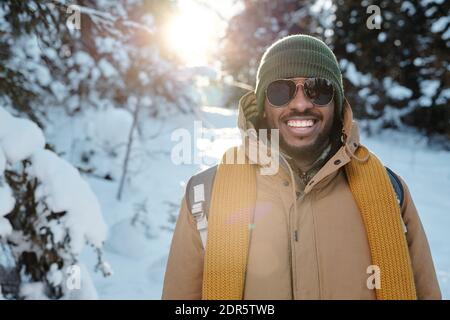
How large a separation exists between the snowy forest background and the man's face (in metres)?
1.66

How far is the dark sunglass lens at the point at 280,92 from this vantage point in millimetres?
2314

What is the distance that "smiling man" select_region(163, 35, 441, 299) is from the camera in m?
1.95

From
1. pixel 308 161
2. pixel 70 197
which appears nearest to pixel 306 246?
pixel 308 161

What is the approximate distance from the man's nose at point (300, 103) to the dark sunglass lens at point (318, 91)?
0.10ft

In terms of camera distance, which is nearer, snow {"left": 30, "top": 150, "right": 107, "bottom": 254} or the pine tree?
snow {"left": 30, "top": 150, "right": 107, "bottom": 254}

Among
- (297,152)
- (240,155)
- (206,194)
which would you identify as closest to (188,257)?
(206,194)

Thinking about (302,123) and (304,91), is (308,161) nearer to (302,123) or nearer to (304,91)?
(302,123)

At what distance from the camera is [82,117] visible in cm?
880

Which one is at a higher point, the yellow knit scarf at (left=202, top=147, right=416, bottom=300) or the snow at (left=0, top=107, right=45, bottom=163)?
the snow at (left=0, top=107, right=45, bottom=163)

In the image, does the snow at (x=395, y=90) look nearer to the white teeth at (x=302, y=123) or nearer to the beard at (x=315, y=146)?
the beard at (x=315, y=146)

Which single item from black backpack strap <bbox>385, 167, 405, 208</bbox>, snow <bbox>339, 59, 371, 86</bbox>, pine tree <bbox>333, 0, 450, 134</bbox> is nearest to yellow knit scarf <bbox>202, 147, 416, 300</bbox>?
black backpack strap <bbox>385, 167, 405, 208</bbox>

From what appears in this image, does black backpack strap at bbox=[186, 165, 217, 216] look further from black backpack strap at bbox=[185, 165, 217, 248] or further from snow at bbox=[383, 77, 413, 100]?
snow at bbox=[383, 77, 413, 100]

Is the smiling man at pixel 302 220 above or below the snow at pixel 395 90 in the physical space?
below

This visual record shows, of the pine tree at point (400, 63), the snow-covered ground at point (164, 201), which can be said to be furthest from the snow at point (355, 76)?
the snow-covered ground at point (164, 201)
